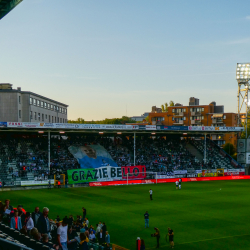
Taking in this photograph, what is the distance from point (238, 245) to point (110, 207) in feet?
48.9

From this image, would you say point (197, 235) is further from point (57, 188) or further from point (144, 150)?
point (144, 150)

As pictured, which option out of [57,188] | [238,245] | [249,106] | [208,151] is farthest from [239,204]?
[249,106]

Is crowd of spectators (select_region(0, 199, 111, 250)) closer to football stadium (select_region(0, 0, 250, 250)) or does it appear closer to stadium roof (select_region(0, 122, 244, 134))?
football stadium (select_region(0, 0, 250, 250))

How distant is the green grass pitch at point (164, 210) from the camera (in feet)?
72.8

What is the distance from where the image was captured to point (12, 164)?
171 feet

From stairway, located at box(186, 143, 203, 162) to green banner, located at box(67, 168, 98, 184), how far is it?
2501 centimetres

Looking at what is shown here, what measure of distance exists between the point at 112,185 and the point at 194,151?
2540cm

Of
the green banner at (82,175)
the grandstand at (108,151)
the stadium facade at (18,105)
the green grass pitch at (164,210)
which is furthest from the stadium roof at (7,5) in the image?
the stadium facade at (18,105)

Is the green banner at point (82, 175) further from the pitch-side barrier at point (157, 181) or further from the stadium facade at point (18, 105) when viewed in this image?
the stadium facade at point (18, 105)

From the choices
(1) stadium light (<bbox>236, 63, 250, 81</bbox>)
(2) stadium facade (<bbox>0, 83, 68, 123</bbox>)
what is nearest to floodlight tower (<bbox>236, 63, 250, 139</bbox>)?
(1) stadium light (<bbox>236, 63, 250, 81</bbox>)

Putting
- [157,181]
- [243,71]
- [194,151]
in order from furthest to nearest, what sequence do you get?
1. [194,151]
2. [243,71]
3. [157,181]

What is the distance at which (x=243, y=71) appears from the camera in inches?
2813

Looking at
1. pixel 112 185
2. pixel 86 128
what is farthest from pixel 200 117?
pixel 112 185

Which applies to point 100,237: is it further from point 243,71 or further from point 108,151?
point 243,71
